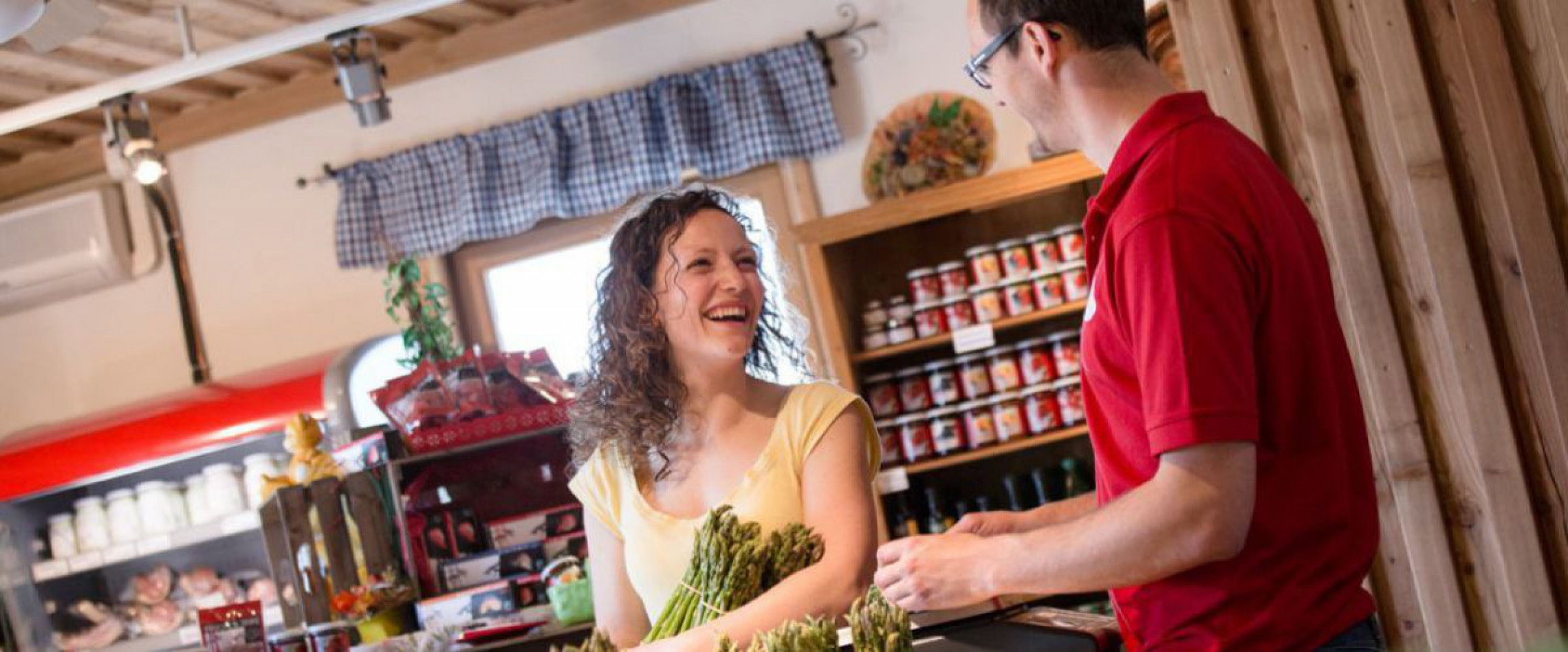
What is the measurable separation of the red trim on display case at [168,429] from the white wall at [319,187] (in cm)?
73

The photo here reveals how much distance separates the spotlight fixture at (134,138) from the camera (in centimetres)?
566

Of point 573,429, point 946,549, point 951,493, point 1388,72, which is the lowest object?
point 951,493

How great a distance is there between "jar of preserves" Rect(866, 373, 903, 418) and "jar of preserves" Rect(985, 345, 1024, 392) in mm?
368

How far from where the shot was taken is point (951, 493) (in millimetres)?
5844

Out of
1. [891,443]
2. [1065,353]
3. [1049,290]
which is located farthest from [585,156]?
[1065,353]

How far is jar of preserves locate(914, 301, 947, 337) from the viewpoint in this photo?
5.60m

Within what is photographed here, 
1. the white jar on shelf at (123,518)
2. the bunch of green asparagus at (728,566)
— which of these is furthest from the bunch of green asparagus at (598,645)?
the white jar on shelf at (123,518)

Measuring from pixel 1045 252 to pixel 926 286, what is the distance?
0.46 meters

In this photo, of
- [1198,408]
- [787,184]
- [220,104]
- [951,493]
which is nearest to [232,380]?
[220,104]

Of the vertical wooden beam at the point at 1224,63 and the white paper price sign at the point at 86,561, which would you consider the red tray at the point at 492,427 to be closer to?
the vertical wooden beam at the point at 1224,63

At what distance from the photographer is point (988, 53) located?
1618 millimetres

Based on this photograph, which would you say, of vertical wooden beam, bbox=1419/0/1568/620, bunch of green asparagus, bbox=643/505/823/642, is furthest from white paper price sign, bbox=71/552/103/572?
vertical wooden beam, bbox=1419/0/1568/620

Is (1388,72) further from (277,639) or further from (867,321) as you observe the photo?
(867,321)

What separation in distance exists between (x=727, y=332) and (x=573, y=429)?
14.6 inches
